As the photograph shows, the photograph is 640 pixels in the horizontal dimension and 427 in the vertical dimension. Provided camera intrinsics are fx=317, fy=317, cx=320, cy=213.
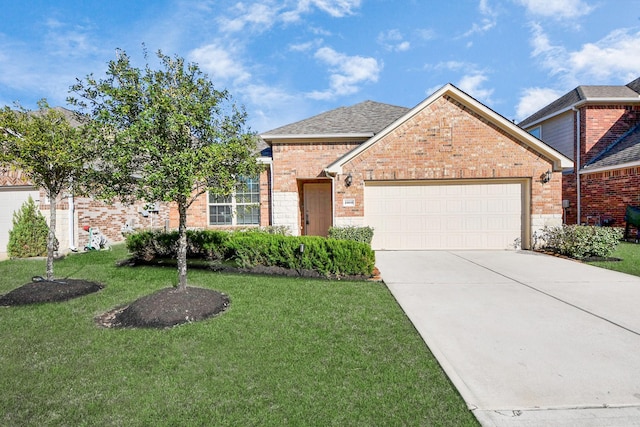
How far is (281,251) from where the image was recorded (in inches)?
289

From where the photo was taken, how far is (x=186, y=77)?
16.1 ft

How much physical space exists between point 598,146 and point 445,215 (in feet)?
31.5

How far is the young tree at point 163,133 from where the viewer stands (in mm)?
4449

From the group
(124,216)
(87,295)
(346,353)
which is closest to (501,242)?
(346,353)

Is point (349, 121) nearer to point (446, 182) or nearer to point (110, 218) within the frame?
point (446, 182)

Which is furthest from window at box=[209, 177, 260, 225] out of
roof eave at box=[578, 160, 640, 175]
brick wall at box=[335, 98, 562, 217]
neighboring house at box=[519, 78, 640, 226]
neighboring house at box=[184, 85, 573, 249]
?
neighboring house at box=[519, 78, 640, 226]

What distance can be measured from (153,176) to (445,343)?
4331mm

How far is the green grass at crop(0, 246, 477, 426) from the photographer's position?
2.59 m

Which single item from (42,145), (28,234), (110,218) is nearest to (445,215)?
(42,145)

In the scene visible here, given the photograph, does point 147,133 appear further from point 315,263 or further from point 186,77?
point 315,263

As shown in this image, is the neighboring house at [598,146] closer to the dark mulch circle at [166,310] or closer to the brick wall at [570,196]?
the brick wall at [570,196]

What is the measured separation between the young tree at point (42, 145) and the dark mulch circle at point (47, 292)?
1.72 meters

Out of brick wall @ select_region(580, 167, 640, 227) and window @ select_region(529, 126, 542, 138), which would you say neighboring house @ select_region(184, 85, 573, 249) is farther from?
window @ select_region(529, 126, 542, 138)

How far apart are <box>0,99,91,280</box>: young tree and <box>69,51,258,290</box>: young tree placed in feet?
3.74
